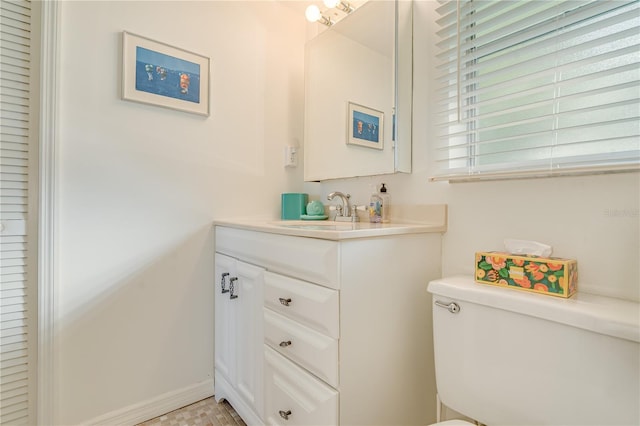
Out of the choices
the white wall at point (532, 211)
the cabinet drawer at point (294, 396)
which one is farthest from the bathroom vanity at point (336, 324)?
the white wall at point (532, 211)

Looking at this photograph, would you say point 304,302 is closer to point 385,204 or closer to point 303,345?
point 303,345

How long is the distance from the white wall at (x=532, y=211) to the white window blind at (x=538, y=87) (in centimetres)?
6

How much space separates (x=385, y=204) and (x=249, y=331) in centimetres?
80

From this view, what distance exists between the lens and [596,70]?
2.78 ft

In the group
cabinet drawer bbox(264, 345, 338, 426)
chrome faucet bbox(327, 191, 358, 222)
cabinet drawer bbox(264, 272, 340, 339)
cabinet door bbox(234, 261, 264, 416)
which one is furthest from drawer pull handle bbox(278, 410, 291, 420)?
chrome faucet bbox(327, 191, 358, 222)

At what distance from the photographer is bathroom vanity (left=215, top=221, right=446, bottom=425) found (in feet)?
2.81

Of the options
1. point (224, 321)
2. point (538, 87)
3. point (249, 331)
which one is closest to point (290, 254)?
point (249, 331)

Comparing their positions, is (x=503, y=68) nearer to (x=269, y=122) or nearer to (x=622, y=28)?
(x=622, y=28)

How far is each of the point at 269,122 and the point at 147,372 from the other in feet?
4.58

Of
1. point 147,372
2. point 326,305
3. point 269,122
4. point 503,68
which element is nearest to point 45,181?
point 147,372

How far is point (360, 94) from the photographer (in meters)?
1.46

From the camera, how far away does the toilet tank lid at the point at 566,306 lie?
628mm

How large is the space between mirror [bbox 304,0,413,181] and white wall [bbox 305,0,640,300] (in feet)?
0.22

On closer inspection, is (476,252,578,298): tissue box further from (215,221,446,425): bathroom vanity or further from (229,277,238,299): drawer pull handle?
(229,277,238,299): drawer pull handle
